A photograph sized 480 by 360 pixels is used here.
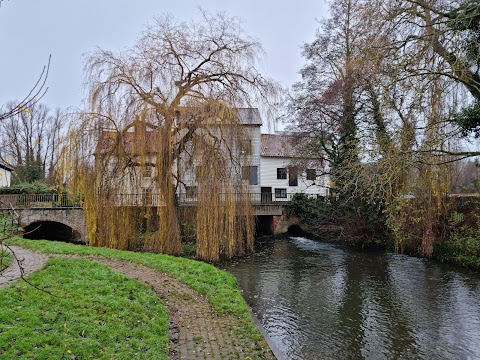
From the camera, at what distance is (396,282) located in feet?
35.5

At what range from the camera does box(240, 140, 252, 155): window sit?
44.9 feet

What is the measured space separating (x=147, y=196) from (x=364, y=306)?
904 cm

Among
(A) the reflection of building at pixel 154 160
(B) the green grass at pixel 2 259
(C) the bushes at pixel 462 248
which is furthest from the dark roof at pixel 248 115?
(B) the green grass at pixel 2 259

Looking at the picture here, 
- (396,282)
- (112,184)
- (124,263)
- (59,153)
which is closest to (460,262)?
(396,282)

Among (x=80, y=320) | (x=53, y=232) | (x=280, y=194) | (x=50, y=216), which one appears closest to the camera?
(x=80, y=320)

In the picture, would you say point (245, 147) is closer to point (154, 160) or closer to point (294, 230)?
point (154, 160)

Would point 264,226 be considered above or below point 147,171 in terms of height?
below

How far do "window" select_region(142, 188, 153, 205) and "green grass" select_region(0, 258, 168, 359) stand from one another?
6970 mm

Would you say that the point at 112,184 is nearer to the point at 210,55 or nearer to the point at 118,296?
the point at 210,55

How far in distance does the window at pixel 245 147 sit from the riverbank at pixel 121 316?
20.0ft

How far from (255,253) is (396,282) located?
6519 mm

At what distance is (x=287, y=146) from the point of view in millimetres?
29625

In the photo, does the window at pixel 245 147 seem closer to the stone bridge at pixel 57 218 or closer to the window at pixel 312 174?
the stone bridge at pixel 57 218

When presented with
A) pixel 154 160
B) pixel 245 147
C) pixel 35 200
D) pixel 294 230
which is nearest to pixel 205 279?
pixel 245 147
